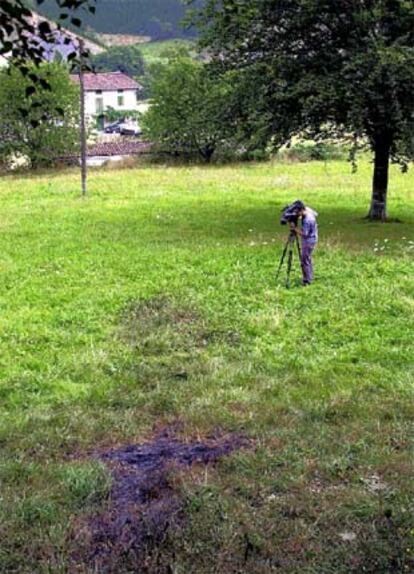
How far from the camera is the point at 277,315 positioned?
10.8m

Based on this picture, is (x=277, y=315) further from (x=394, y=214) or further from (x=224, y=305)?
(x=394, y=214)

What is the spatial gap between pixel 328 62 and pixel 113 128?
6032cm

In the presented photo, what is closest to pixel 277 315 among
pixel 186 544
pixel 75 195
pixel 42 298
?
pixel 42 298

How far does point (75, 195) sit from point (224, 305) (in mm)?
17410

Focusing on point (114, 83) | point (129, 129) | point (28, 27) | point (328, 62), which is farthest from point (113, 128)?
point (28, 27)

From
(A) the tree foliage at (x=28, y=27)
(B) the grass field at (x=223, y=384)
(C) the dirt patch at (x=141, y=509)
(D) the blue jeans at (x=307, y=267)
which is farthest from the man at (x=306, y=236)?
(A) the tree foliage at (x=28, y=27)

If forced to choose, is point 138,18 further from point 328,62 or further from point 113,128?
point 328,62

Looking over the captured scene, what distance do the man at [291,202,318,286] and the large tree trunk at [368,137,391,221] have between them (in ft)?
22.0

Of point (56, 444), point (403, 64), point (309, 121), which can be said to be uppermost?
point (403, 64)

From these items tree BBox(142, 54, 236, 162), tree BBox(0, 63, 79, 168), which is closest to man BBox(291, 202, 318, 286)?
tree BBox(142, 54, 236, 162)

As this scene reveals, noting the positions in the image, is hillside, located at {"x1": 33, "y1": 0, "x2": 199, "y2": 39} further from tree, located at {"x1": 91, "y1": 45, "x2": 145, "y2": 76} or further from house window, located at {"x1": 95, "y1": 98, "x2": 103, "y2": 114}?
house window, located at {"x1": 95, "y1": 98, "x2": 103, "y2": 114}

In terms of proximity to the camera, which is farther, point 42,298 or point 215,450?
point 42,298

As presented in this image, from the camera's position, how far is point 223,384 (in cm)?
816

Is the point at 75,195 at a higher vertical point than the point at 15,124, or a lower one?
lower
